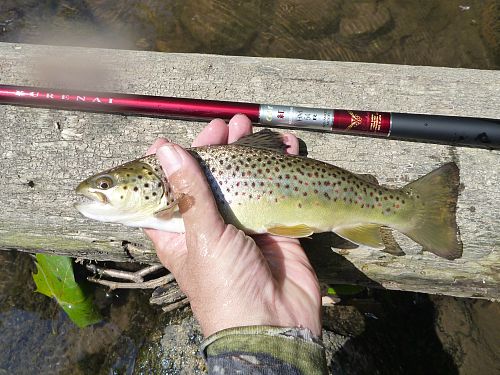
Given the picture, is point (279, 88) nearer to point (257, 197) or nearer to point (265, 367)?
point (257, 197)

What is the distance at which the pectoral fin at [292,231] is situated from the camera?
274 centimetres

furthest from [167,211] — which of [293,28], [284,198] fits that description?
[293,28]

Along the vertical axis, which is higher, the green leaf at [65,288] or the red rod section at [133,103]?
the red rod section at [133,103]

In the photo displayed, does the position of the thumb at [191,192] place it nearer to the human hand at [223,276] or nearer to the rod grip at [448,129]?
the human hand at [223,276]

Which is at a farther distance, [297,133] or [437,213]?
[297,133]

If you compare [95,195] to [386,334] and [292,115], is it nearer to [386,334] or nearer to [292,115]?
[292,115]

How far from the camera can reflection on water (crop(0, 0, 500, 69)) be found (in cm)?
573

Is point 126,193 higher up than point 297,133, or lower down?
lower down

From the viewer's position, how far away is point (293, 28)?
580 centimetres

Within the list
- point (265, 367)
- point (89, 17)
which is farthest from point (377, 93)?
point (89, 17)

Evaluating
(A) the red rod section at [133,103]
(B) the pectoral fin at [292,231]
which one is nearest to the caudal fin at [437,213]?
(B) the pectoral fin at [292,231]

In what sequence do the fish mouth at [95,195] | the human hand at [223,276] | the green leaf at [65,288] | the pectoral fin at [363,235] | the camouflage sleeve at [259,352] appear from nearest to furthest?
the camouflage sleeve at [259,352]
the human hand at [223,276]
the fish mouth at [95,195]
the pectoral fin at [363,235]
the green leaf at [65,288]

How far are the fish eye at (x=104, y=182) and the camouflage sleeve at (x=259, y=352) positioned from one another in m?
1.14

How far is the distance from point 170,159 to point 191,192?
25cm
